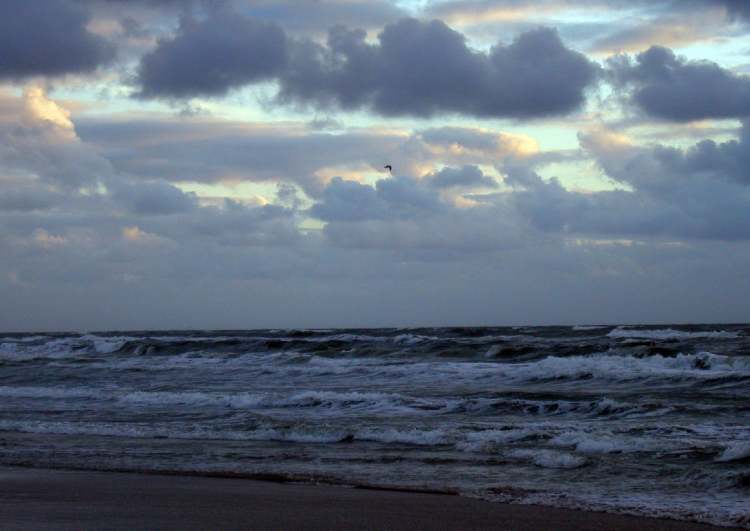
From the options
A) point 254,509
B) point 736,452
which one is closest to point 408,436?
point 736,452

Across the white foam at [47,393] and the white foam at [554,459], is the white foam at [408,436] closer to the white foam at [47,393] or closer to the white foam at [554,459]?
the white foam at [554,459]

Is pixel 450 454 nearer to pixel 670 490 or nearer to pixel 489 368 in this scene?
pixel 670 490

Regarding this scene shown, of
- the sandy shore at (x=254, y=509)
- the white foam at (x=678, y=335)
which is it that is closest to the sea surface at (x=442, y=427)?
the sandy shore at (x=254, y=509)

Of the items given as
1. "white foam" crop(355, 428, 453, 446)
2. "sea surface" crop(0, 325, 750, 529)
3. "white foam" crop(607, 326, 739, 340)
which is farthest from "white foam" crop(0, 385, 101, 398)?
"white foam" crop(607, 326, 739, 340)

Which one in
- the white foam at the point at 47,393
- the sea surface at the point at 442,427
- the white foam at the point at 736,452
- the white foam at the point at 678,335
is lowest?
the white foam at the point at 47,393

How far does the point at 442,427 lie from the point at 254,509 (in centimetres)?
694

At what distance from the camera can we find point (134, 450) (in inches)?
531

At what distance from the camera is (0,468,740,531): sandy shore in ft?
25.9

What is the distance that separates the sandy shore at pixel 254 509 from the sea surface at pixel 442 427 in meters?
0.62

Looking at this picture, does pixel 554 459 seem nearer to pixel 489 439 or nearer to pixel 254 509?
pixel 489 439

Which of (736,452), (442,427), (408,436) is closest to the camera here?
(736,452)

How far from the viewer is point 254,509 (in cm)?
870

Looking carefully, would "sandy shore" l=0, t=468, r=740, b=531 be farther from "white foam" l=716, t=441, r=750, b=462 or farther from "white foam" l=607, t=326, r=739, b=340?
"white foam" l=607, t=326, r=739, b=340

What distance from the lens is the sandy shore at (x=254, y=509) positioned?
25.9 ft
